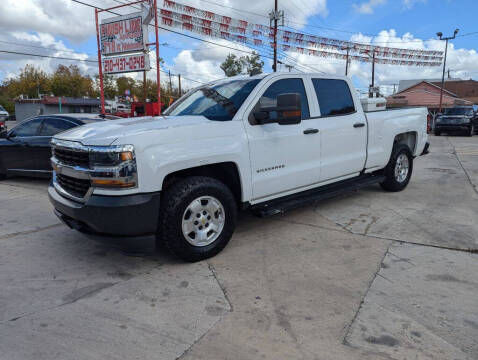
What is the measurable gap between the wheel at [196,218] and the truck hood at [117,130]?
1.82 ft

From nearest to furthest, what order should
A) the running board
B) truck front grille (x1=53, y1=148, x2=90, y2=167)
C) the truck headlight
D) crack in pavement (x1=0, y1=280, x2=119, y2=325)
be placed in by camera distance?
crack in pavement (x1=0, y1=280, x2=119, y2=325) < the truck headlight < truck front grille (x1=53, y1=148, x2=90, y2=167) < the running board

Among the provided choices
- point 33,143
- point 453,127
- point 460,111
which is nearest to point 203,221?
point 33,143

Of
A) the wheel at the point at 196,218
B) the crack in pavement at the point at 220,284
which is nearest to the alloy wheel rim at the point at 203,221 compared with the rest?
the wheel at the point at 196,218

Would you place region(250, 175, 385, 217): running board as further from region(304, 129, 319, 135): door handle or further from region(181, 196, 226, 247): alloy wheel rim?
region(304, 129, 319, 135): door handle

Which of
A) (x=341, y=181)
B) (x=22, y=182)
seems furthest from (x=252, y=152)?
(x=22, y=182)

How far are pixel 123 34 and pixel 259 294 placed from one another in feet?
49.8

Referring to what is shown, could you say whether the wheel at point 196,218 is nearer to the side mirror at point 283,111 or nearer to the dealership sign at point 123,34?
the side mirror at point 283,111

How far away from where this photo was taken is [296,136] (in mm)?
4305

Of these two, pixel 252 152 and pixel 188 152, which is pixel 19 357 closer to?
pixel 188 152

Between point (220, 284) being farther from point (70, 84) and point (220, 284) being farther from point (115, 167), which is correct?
point (70, 84)

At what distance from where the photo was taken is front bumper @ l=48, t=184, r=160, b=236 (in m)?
3.07

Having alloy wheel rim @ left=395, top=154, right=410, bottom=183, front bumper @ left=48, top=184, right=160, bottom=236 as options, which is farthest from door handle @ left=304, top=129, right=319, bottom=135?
alloy wheel rim @ left=395, top=154, right=410, bottom=183

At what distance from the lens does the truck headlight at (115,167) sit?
3.05 metres

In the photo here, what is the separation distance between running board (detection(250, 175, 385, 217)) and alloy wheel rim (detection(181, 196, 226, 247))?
0.55m
